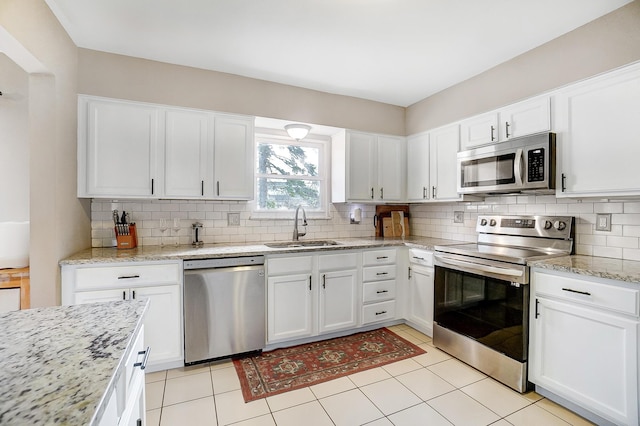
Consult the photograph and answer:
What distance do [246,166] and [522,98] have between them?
8.12 feet

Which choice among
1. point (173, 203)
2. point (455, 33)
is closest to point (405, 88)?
point (455, 33)

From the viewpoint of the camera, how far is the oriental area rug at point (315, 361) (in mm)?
2250

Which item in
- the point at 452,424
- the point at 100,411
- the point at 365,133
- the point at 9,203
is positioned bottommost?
the point at 452,424

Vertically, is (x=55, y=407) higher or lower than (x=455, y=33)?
lower

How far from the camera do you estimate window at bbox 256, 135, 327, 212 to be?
344cm

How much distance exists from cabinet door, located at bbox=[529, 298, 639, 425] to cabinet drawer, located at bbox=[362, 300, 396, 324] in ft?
4.42

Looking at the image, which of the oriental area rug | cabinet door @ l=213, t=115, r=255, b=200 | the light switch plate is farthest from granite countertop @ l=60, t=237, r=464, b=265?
the light switch plate

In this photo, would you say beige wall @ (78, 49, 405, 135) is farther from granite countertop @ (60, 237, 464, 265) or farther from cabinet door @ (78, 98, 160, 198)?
granite countertop @ (60, 237, 464, 265)

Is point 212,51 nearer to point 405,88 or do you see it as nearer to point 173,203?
point 173,203

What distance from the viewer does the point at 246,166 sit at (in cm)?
296

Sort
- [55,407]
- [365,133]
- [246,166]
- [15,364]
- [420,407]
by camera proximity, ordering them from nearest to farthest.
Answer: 1. [55,407]
2. [15,364]
3. [420,407]
4. [246,166]
5. [365,133]

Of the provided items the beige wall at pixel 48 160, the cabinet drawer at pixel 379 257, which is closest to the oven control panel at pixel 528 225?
the cabinet drawer at pixel 379 257

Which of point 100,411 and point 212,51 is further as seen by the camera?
point 212,51

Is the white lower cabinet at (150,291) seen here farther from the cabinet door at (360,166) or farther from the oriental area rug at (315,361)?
the cabinet door at (360,166)
